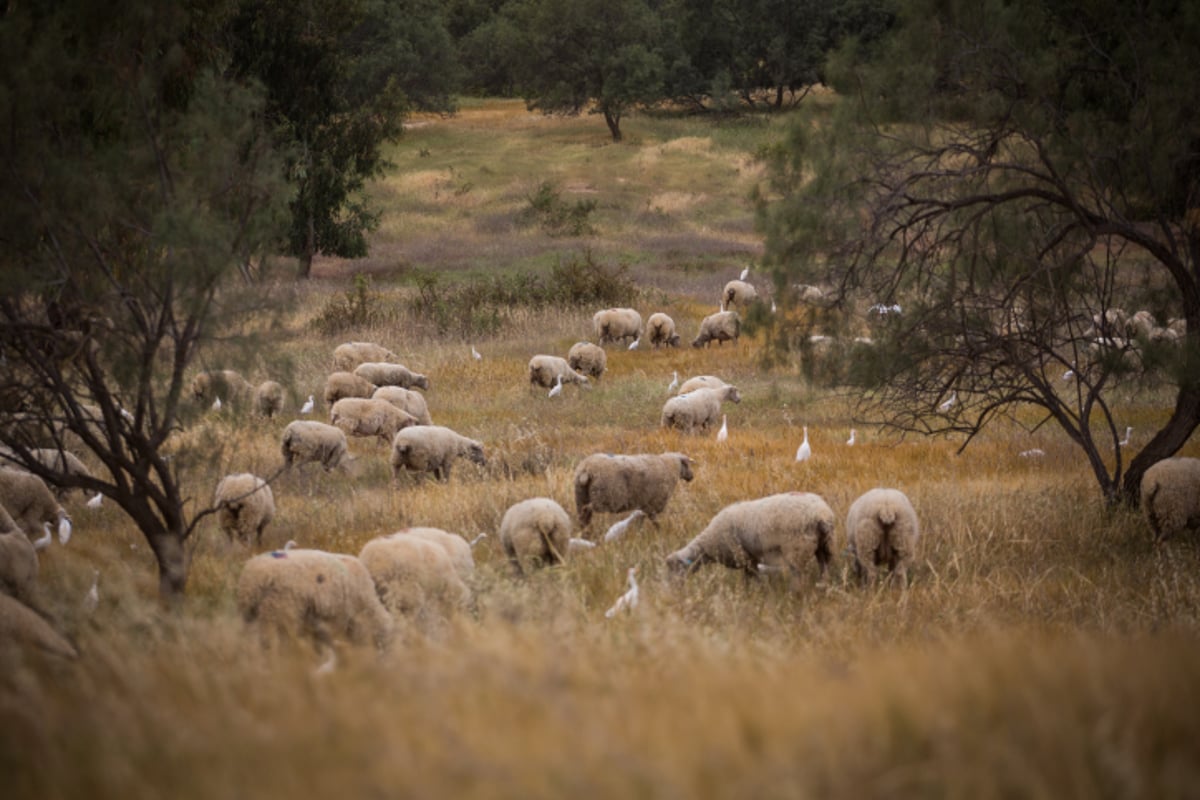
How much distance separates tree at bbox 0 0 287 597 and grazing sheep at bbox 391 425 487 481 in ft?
16.2

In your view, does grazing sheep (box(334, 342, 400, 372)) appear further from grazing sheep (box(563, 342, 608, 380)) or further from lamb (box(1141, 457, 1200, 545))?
lamb (box(1141, 457, 1200, 545))

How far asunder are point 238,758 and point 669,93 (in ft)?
262

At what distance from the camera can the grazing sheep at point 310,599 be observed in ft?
21.9

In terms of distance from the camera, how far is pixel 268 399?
17.8 meters

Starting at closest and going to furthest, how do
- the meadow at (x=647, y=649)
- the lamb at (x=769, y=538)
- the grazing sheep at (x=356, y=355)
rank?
the meadow at (x=647, y=649)
the lamb at (x=769, y=538)
the grazing sheep at (x=356, y=355)

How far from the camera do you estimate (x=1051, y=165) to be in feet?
34.9

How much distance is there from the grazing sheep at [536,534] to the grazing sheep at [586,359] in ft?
41.6

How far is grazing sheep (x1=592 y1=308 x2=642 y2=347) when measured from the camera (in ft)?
86.7

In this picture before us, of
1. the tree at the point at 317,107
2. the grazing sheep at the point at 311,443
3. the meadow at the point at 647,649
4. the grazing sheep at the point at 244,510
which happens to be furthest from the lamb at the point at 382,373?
the tree at the point at 317,107

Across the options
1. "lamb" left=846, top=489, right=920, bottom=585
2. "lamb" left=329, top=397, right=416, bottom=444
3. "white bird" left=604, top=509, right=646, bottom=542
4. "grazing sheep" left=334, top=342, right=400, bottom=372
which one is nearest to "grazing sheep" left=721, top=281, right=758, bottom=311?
"grazing sheep" left=334, top=342, right=400, bottom=372

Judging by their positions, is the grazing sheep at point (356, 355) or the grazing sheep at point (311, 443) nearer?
the grazing sheep at point (311, 443)

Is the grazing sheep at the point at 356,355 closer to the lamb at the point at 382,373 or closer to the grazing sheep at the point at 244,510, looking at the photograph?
the lamb at the point at 382,373

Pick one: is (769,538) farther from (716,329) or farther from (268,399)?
(716,329)

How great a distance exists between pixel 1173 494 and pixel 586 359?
13.1 meters
